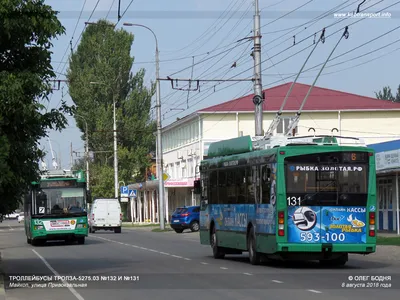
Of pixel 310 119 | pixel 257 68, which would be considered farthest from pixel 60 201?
pixel 310 119

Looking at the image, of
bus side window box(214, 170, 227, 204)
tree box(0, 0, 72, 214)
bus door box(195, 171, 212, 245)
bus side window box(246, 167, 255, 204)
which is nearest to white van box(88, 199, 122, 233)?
bus door box(195, 171, 212, 245)

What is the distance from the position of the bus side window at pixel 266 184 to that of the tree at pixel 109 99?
50740 millimetres

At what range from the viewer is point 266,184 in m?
20.7

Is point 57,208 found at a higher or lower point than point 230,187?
lower

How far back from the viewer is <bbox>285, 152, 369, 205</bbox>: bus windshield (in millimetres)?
20000

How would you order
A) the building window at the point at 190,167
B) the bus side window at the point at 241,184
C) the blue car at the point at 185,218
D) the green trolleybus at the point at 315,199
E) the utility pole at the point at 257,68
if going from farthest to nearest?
1. the building window at the point at 190,167
2. the blue car at the point at 185,218
3. the utility pole at the point at 257,68
4. the bus side window at the point at 241,184
5. the green trolleybus at the point at 315,199

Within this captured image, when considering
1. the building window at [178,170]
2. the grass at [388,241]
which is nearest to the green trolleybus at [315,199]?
the grass at [388,241]

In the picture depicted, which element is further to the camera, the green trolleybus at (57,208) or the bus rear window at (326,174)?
the green trolleybus at (57,208)

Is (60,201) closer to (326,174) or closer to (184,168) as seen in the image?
(326,174)

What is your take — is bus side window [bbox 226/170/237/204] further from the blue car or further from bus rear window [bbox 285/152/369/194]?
the blue car

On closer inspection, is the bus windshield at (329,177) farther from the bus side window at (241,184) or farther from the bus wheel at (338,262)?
Result: the bus side window at (241,184)

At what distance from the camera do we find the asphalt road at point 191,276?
582 inches

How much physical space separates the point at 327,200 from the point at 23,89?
7.61 metres

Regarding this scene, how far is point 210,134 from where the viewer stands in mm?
72250
